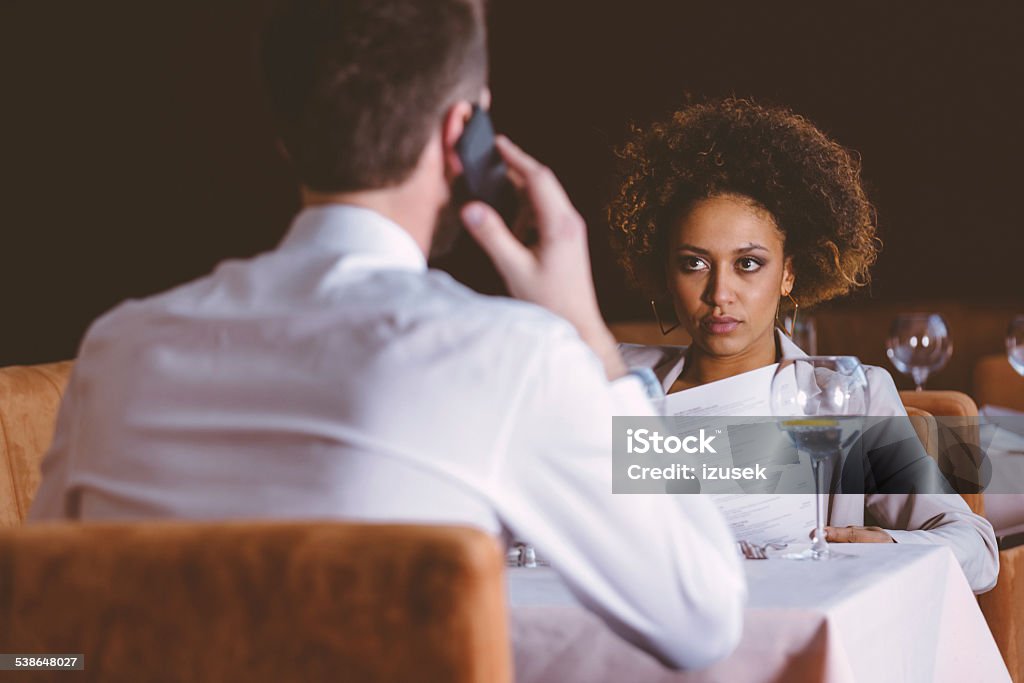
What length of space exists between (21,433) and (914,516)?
168cm

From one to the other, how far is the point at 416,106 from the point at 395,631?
47 centimetres

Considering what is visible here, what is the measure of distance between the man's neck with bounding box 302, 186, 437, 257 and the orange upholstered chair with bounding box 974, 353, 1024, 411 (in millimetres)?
3587

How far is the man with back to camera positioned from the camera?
2.65ft

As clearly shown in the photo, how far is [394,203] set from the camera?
39.4 inches

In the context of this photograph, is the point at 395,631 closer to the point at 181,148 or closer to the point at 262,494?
the point at 262,494

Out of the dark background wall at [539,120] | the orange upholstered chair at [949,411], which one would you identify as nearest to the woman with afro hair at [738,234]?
the orange upholstered chair at [949,411]

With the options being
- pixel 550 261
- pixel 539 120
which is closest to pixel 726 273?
pixel 550 261

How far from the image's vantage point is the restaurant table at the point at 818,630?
1.04 meters

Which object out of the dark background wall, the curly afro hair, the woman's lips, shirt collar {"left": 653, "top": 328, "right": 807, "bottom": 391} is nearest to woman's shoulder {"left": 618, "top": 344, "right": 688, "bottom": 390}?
shirt collar {"left": 653, "top": 328, "right": 807, "bottom": 391}

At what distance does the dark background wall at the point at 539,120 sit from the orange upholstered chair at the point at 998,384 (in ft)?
3.15

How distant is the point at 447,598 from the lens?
25.4 inches

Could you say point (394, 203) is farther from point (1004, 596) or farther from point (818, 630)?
point (1004, 596)

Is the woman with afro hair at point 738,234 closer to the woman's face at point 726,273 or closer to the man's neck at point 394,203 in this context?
the woman's face at point 726,273

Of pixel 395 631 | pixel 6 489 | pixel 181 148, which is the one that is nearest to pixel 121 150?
pixel 181 148
